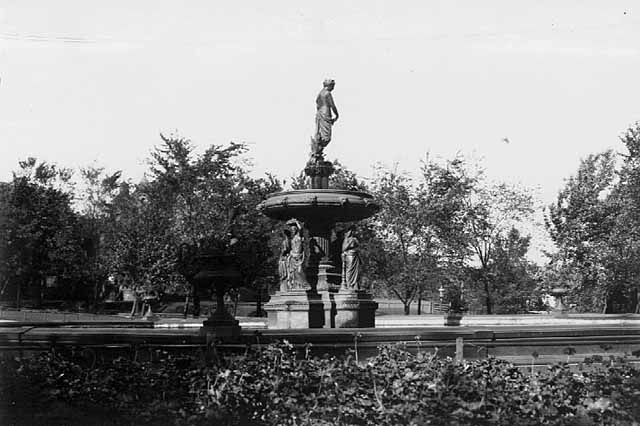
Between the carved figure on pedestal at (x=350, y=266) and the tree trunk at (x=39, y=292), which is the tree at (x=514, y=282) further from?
the carved figure on pedestal at (x=350, y=266)

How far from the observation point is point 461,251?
1742 inches

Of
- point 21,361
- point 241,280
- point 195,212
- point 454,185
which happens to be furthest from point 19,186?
point 21,361

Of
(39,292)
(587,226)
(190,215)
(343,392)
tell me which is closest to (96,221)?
→ (39,292)

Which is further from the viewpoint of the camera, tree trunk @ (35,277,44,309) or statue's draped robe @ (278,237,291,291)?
tree trunk @ (35,277,44,309)

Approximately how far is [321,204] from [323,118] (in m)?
2.67

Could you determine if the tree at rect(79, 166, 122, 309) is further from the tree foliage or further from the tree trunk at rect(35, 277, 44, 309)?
the tree foliage

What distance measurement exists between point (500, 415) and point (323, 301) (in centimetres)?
1216

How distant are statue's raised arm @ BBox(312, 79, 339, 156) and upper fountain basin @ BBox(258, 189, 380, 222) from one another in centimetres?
176

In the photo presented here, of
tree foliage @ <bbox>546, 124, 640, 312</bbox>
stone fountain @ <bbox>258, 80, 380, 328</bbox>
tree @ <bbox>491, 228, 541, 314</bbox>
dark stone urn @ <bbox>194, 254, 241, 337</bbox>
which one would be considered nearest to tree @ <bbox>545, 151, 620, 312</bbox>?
tree foliage @ <bbox>546, 124, 640, 312</bbox>

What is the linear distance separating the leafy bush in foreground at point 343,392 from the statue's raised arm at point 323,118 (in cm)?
1259

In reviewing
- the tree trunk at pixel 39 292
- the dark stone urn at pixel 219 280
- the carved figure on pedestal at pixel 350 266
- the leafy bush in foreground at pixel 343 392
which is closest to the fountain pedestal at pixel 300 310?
the carved figure on pedestal at pixel 350 266

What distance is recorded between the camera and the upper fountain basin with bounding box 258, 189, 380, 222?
18.7m

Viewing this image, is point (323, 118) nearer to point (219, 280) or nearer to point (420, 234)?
point (219, 280)

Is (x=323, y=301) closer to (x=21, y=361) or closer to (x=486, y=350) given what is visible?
(x=486, y=350)
